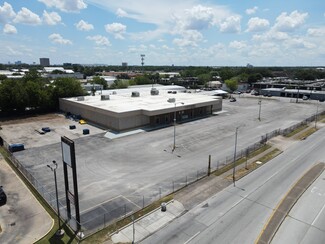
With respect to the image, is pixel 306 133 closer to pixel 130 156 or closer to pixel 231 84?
pixel 130 156

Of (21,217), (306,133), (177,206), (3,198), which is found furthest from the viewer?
(306,133)

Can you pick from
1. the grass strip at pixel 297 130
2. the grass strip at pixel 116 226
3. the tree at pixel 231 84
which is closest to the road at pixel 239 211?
the grass strip at pixel 116 226

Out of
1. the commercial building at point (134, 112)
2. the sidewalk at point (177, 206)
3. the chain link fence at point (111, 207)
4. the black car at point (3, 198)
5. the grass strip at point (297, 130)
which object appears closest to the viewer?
the sidewalk at point (177, 206)

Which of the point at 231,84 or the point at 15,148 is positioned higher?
the point at 231,84

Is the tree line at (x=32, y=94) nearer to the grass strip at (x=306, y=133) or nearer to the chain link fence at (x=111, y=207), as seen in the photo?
the chain link fence at (x=111, y=207)

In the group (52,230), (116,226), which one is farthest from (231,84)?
(52,230)

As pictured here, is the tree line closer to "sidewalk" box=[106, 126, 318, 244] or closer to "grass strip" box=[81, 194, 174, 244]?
"grass strip" box=[81, 194, 174, 244]

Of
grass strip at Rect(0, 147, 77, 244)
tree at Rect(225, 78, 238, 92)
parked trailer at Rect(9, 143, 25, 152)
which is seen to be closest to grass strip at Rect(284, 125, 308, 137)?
grass strip at Rect(0, 147, 77, 244)
